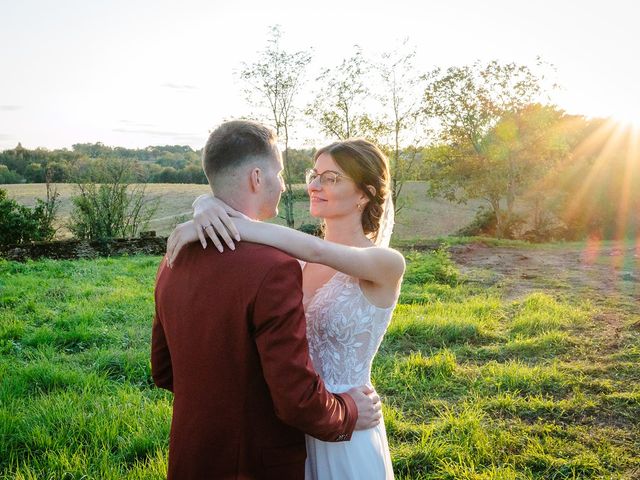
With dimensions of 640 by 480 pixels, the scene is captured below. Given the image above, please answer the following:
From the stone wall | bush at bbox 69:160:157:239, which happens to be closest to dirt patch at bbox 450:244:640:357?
the stone wall

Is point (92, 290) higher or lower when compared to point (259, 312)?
lower

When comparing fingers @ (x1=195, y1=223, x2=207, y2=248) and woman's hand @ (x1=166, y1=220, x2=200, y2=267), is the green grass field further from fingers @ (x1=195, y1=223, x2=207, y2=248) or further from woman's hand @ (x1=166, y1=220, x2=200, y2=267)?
fingers @ (x1=195, y1=223, x2=207, y2=248)

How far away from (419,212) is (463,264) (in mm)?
21327

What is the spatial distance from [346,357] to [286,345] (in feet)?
2.29

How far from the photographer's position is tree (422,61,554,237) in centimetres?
2436

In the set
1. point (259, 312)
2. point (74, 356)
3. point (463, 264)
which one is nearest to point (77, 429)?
point (74, 356)

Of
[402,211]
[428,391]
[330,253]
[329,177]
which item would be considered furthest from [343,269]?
[402,211]

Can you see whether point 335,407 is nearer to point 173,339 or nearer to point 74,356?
point 173,339

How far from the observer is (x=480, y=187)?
Result: 25.9 m

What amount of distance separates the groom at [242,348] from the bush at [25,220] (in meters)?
18.8

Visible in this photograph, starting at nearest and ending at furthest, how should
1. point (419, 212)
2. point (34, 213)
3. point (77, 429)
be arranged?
point (77, 429), point (34, 213), point (419, 212)

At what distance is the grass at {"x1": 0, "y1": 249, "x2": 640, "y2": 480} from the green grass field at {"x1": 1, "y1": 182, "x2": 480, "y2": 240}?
1767 cm

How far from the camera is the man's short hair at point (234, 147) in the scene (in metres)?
1.89

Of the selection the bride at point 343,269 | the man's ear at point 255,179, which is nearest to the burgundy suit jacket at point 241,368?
the bride at point 343,269
